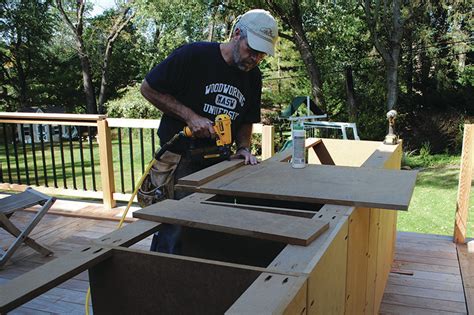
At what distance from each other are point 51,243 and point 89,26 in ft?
58.1

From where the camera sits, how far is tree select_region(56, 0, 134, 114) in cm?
1752

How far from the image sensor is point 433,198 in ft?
23.4

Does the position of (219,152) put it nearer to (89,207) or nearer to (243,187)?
(243,187)

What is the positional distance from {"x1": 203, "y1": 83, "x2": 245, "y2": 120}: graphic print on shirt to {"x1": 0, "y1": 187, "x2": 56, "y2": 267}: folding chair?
5.85 feet

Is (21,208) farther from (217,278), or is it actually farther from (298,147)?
(217,278)

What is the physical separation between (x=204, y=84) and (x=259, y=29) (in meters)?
0.40

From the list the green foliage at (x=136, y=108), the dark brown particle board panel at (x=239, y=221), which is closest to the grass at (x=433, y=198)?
the dark brown particle board panel at (x=239, y=221)

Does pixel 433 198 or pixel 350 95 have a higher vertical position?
pixel 350 95

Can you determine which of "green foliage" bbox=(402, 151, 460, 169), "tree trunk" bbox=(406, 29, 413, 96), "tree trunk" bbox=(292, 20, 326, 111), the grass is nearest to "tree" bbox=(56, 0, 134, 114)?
"tree trunk" bbox=(292, 20, 326, 111)

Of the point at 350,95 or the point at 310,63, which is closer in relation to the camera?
the point at 310,63

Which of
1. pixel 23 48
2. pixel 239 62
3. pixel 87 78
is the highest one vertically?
pixel 23 48

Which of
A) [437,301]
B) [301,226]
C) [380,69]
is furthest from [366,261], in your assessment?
[380,69]

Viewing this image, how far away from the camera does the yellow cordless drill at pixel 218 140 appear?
1.91 m

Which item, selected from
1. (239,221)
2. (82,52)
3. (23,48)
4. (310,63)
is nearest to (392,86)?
(310,63)
